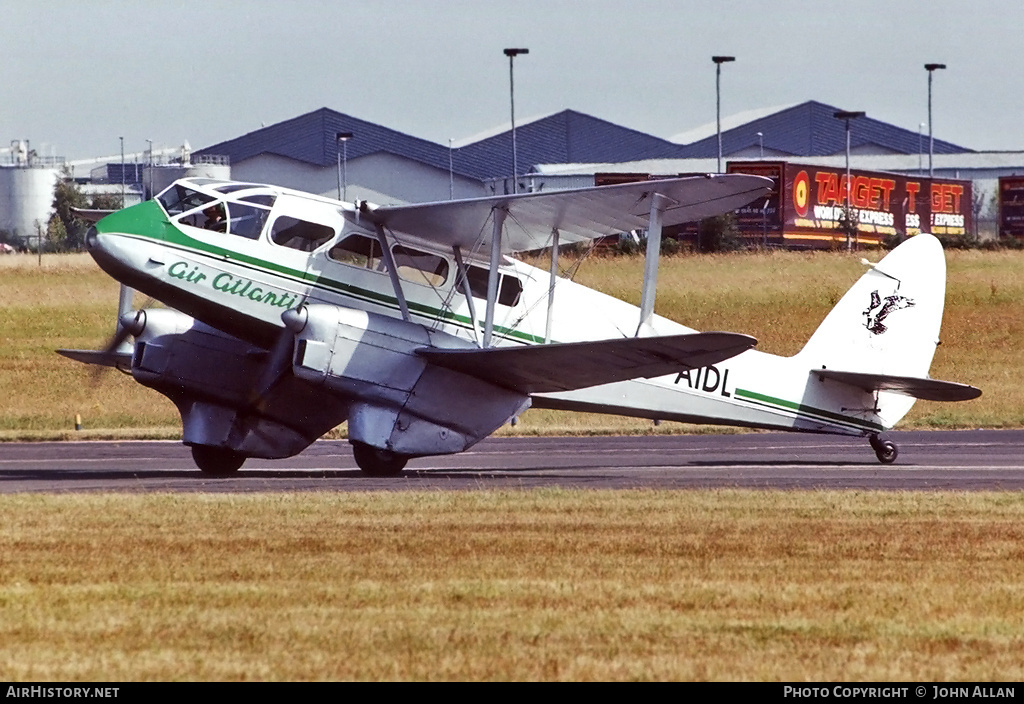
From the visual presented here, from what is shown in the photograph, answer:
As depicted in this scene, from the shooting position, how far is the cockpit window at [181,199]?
21188mm

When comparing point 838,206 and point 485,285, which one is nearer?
point 485,285

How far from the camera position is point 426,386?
21.9 meters

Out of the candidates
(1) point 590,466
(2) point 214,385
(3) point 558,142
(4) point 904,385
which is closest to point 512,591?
(2) point 214,385

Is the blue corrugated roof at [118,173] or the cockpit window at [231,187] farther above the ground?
the blue corrugated roof at [118,173]

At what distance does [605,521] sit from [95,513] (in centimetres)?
507

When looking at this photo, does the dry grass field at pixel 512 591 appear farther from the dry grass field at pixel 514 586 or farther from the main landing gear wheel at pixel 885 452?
the main landing gear wheel at pixel 885 452

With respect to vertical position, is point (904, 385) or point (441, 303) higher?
point (441, 303)

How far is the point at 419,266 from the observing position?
22828 mm

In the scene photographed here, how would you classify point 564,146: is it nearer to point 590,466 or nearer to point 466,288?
point 590,466

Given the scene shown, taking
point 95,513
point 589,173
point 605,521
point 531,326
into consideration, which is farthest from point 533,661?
point 589,173

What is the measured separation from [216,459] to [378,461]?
2682 mm

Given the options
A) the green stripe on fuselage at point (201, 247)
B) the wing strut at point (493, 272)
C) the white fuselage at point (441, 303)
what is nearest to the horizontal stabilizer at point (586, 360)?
the wing strut at point (493, 272)

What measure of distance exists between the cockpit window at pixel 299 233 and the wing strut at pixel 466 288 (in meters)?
2.06

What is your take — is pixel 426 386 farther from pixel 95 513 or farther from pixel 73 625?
pixel 73 625
